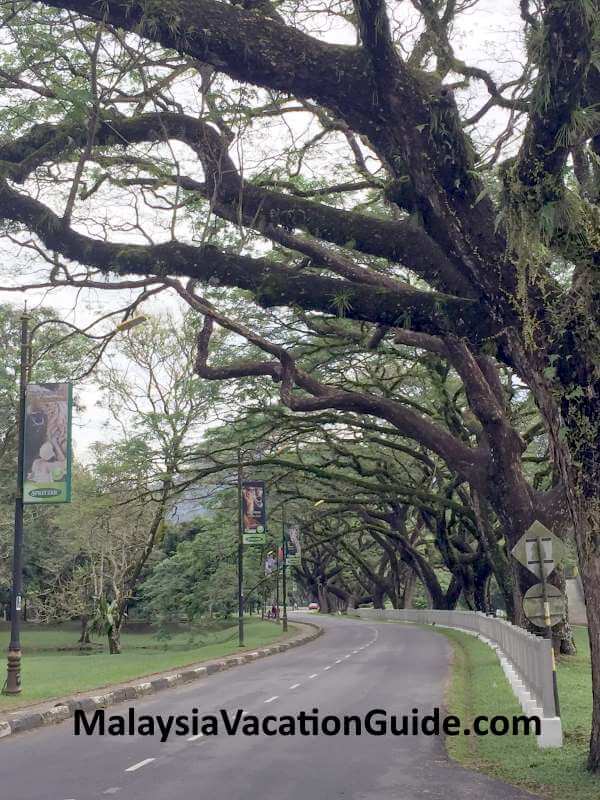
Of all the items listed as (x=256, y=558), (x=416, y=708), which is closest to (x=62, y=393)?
(x=416, y=708)

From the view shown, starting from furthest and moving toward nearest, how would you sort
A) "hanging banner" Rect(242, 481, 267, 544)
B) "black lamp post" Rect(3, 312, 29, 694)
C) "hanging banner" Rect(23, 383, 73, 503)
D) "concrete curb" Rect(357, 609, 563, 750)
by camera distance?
"hanging banner" Rect(242, 481, 267, 544), "black lamp post" Rect(3, 312, 29, 694), "hanging banner" Rect(23, 383, 73, 503), "concrete curb" Rect(357, 609, 563, 750)

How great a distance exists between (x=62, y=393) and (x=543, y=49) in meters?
11.6

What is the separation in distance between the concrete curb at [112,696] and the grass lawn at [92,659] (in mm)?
773

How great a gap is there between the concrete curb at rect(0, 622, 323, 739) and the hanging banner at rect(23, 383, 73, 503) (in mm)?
3757

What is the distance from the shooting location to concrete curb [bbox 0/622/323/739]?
45.6 feet

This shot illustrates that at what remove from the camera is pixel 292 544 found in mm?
47594

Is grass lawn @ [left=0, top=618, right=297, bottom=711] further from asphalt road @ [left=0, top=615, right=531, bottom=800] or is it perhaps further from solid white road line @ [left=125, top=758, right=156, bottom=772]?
solid white road line @ [left=125, top=758, right=156, bottom=772]

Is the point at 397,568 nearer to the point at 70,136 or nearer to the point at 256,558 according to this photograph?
the point at 256,558

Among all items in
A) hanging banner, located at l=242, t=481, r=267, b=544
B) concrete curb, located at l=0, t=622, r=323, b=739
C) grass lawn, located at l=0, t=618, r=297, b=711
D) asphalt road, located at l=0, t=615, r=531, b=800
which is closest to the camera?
asphalt road, located at l=0, t=615, r=531, b=800

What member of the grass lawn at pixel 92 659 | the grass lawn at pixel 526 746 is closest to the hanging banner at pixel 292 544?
the grass lawn at pixel 92 659

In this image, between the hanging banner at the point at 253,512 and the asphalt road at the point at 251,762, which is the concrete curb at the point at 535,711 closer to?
the asphalt road at the point at 251,762

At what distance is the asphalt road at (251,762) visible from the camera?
8773mm

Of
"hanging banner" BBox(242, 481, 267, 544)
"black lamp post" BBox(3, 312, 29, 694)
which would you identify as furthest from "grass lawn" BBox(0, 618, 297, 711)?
"hanging banner" BBox(242, 481, 267, 544)

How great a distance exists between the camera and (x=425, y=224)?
9711 millimetres
